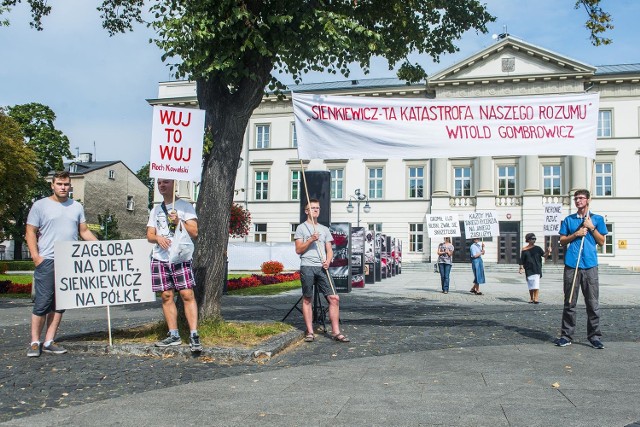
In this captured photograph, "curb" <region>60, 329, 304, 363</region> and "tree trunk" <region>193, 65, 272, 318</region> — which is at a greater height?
"tree trunk" <region>193, 65, 272, 318</region>

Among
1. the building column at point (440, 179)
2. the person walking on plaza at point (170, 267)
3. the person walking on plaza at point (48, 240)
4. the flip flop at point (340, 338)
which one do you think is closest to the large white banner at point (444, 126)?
the person walking on plaza at point (170, 267)

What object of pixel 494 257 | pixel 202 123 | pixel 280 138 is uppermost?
pixel 280 138

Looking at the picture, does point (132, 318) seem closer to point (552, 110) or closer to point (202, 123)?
point (202, 123)

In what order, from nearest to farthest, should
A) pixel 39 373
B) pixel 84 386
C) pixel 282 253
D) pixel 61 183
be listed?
pixel 84 386
pixel 39 373
pixel 61 183
pixel 282 253

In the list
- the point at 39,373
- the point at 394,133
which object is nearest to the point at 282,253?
the point at 394,133

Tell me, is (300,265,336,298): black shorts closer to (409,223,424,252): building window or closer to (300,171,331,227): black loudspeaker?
(300,171,331,227): black loudspeaker

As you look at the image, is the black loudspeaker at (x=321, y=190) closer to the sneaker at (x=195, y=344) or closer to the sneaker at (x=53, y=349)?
the sneaker at (x=195, y=344)

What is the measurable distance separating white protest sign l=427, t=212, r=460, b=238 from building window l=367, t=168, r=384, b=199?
84.0 feet

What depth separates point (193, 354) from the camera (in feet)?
23.0

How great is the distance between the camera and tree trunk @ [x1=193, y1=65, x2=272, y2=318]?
322 inches

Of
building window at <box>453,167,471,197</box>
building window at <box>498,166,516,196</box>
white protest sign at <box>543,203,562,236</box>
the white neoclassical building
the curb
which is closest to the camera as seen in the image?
the curb

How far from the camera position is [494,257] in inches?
1827

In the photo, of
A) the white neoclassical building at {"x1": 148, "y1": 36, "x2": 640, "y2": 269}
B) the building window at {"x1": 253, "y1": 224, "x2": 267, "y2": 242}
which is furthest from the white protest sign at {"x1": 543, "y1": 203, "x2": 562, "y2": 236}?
the building window at {"x1": 253, "y1": 224, "x2": 267, "y2": 242}

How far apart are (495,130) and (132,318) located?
7.23 meters
